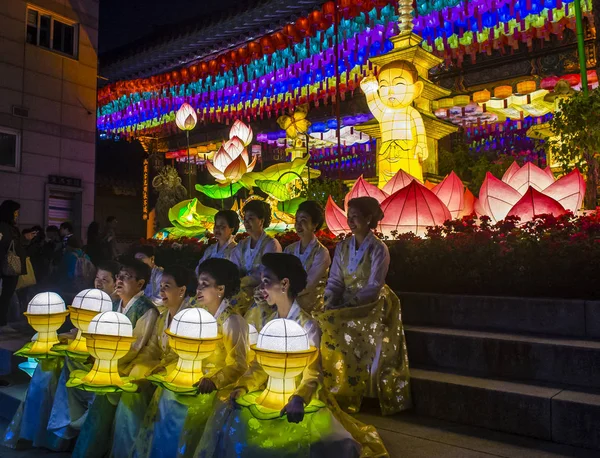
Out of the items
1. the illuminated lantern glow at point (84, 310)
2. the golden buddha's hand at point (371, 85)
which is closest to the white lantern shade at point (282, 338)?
the illuminated lantern glow at point (84, 310)

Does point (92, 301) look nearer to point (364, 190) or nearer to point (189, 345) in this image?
point (189, 345)

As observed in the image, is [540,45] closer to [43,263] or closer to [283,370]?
[43,263]

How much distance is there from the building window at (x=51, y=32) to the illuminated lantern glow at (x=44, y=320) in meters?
9.02

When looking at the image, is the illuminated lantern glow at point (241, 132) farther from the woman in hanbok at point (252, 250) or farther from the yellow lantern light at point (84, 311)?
the yellow lantern light at point (84, 311)

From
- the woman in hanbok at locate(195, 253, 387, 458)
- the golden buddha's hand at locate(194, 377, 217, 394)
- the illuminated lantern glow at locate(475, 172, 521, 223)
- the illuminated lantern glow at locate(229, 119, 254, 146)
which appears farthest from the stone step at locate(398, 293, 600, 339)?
the illuminated lantern glow at locate(229, 119, 254, 146)

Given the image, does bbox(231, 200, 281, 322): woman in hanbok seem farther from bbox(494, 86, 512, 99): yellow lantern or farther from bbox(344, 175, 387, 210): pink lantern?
bbox(494, 86, 512, 99): yellow lantern

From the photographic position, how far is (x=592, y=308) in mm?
3369

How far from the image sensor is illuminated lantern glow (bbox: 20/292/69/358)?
3418 millimetres

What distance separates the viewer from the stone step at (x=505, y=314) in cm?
341

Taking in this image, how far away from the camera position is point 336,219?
18.8ft

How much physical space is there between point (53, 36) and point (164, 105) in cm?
335

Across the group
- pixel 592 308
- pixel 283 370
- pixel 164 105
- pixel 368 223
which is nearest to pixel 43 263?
pixel 368 223

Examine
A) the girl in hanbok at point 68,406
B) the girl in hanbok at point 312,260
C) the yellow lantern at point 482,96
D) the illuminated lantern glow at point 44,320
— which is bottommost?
the girl in hanbok at point 68,406

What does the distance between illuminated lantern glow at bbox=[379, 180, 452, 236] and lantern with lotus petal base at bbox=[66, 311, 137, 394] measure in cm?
306
